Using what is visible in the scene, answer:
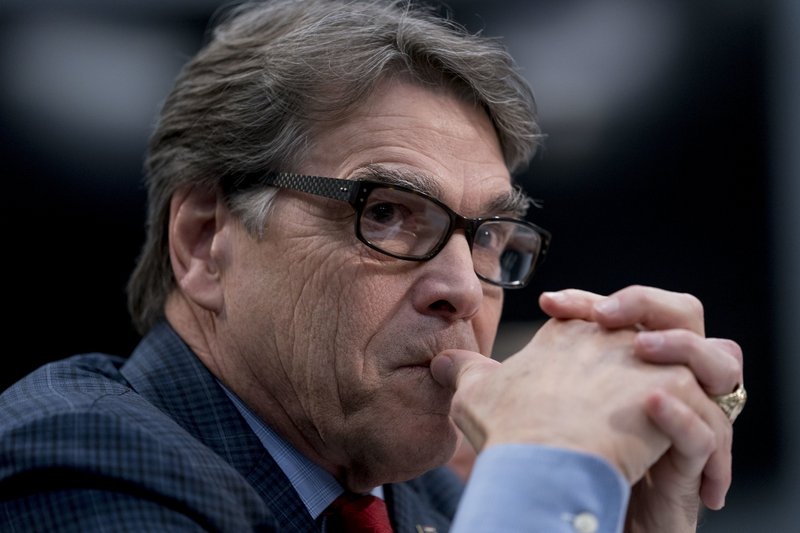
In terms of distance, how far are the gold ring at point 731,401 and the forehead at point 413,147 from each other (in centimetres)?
65

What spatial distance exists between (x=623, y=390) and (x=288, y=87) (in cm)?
99

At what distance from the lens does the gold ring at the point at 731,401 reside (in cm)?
136

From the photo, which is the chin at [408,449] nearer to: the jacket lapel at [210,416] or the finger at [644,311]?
the jacket lapel at [210,416]

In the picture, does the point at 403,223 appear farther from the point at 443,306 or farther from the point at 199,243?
the point at 199,243

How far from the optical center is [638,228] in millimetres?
4129

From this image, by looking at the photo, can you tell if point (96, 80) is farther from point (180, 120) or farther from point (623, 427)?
point (623, 427)

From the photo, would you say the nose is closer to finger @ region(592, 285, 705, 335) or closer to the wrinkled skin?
the wrinkled skin

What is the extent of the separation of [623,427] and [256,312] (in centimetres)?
82

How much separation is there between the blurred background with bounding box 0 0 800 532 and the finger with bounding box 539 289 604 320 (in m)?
2.67

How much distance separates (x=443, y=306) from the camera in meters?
1.68

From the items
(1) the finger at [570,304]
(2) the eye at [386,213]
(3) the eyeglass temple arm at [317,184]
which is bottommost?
(1) the finger at [570,304]

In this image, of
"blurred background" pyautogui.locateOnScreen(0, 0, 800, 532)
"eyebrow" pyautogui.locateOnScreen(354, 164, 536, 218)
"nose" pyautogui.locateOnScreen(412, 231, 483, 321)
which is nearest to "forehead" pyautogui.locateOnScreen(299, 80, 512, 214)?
"eyebrow" pyautogui.locateOnScreen(354, 164, 536, 218)

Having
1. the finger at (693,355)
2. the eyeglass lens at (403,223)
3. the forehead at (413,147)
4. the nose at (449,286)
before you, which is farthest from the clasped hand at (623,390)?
the forehead at (413,147)

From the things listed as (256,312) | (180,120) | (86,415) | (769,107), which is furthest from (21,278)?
(769,107)
